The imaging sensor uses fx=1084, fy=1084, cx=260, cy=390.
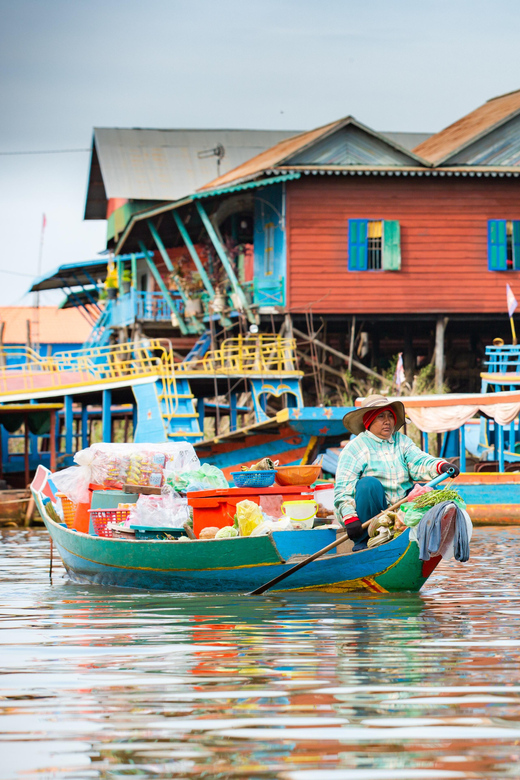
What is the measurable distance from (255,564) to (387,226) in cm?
1655

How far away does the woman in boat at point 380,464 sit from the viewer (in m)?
8.62

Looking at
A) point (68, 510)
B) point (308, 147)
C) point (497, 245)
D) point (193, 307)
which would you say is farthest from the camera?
point (193, 307)

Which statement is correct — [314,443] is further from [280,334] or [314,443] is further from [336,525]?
[336,525]

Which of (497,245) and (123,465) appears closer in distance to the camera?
(123,465)

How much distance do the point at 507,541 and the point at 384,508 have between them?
6921mm

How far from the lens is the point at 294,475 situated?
33.5 ft

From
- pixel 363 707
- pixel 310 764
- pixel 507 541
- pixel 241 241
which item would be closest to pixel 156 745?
pixel 310 764

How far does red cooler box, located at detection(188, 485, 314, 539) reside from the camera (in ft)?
31.5

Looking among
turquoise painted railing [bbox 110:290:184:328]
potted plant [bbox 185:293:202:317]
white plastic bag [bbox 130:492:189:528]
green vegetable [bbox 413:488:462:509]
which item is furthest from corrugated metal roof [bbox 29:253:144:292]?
green vegetable [bbox 413:488:462:509]

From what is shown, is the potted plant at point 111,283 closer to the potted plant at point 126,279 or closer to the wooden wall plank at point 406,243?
the potted plant at point 126,279

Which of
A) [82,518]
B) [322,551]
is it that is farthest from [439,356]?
[322,551]

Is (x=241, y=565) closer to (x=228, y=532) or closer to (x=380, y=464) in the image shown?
(x=228, y=532)

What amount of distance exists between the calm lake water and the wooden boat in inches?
7.4

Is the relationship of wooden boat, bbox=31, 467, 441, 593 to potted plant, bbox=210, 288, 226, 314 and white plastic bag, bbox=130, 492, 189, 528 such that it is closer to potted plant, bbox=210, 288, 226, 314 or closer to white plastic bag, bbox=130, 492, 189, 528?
white plastic bag, bbox=130, 492, 189, 528
